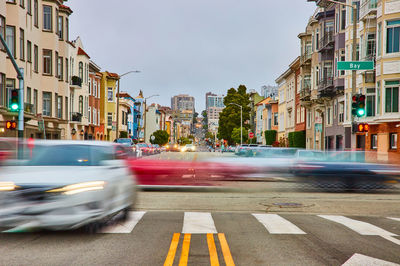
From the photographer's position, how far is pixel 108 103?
74750mm

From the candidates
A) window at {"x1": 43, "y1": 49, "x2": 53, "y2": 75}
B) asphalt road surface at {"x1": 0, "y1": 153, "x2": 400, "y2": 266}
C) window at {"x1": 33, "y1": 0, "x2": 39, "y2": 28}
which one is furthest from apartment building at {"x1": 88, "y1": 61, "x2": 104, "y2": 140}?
asphalt road surface at {"x1": 0, "y1": 153, "x2": 400, "y2": 266}

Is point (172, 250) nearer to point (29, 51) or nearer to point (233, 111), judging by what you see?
point (29, 51)

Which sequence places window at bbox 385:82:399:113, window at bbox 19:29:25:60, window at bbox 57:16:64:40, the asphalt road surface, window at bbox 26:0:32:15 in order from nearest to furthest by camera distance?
the asphalt road surface, window at bbox 385:82:399:113, window at bbox 19:29:25:60, window at bbox 26:0:32:15, window at bbox 57:16:64:40

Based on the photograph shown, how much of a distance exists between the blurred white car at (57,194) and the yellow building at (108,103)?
5720cm

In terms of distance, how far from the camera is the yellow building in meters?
66.1

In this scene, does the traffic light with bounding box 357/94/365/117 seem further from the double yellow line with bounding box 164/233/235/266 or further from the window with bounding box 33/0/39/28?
the window with bounding box 33/0/39/28

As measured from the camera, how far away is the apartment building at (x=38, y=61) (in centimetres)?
3161

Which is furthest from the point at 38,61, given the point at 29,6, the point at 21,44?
the point at 29,6

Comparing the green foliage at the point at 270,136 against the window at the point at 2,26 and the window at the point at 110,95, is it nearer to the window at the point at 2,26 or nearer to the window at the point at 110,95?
the window at the point at 110,95

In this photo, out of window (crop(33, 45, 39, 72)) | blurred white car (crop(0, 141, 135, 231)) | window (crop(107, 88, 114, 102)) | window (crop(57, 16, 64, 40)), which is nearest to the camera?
blurred white car (crop(0, 141, 135, 231))

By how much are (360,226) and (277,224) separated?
1618mm

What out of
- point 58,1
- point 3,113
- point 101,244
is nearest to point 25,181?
point 101,244

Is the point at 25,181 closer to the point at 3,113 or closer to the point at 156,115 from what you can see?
the point at 3,113

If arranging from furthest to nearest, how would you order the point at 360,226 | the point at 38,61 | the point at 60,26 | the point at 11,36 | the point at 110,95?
1. the point at 110,95
2. the point at 60,26
3. the point at 38,61
4. the point at 11,36
5. the point at 360,226
